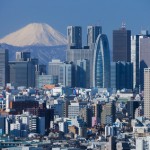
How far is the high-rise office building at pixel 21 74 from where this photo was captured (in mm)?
62656

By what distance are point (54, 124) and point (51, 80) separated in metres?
25.3

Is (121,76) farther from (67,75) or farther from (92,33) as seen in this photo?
(92,33)

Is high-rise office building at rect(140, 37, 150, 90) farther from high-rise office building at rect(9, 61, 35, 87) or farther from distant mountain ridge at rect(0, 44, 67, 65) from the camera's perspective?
distant mountain ridge at rect(0, 44, 67, 65)

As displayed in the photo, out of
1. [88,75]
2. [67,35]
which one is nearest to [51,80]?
[88,75]

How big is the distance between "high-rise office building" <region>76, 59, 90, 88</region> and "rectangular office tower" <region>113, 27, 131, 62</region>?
86.6 inches

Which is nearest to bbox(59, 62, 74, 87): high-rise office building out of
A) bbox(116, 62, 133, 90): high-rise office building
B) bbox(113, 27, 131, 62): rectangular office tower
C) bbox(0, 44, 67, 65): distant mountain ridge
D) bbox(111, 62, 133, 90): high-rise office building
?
bbox(111, 62, 133, 90): high-rise office building

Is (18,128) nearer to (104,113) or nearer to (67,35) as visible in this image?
(104,113)

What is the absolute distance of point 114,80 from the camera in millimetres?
63594

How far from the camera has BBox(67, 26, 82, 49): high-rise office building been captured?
7156 centimetres

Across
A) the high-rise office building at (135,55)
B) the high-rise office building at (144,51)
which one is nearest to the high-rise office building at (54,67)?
the high-rise office building at (135,55)

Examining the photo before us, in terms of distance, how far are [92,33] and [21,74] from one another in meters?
8.76

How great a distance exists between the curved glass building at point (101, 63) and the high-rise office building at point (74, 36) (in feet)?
15.7

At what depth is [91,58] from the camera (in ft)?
220

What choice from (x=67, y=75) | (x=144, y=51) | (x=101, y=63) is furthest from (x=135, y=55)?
(x=67, y=75)
